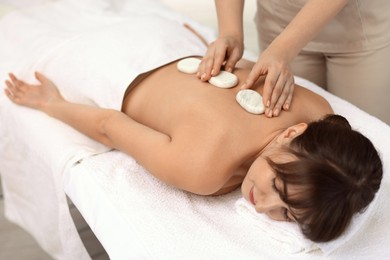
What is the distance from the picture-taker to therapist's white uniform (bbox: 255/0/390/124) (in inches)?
64.9

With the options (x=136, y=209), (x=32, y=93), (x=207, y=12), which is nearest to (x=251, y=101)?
(x=136, y=209)

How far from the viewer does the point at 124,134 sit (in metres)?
1.45

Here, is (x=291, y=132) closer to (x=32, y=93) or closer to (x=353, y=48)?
(x=353, y=48)

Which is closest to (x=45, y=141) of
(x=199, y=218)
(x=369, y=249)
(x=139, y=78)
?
(x=139, y=78)

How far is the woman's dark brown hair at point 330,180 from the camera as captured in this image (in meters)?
1.11

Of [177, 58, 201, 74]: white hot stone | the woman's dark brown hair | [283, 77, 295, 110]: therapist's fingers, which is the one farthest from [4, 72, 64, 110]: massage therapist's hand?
the woman's dark brown hair

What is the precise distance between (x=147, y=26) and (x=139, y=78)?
0.87 ft

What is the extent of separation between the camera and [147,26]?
1836 mm

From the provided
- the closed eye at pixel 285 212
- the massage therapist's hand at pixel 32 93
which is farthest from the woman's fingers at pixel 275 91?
the massage therapist's hand at pixel 32 93

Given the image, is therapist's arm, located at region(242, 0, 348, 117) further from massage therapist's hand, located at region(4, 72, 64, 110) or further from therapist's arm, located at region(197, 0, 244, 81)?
massage therapist's hand, located at region(4, 72, 64, 110)

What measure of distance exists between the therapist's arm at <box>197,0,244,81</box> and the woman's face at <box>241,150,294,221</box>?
14.6 inches

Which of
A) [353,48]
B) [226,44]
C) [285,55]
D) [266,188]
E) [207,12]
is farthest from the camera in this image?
[207,12]

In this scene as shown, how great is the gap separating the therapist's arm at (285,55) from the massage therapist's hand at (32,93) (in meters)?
0.75

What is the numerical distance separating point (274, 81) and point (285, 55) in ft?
0.34
